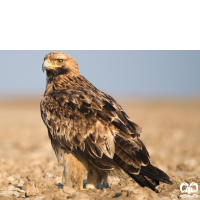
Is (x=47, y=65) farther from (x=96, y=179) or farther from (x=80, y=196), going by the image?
(x=80, y=196)

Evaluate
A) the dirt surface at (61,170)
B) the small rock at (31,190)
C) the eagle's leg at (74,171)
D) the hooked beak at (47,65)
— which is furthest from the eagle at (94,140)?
the hooked beak at (47,65)

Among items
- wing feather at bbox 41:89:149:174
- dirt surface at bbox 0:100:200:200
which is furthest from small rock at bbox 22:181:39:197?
wing feather at bbox 41:89:149:174

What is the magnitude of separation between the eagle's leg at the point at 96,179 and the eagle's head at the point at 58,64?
2.34 metres

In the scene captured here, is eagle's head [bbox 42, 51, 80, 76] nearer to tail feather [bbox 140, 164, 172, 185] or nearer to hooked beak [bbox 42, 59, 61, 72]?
hooked beak [bbox 42, 59, 61, 72]

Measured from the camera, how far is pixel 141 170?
638cm

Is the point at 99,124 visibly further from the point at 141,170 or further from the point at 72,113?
the point at 141,170

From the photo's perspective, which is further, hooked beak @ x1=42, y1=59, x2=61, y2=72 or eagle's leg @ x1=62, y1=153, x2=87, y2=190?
hooked beak @ x1=42, y1=59, x2=61, y2=72

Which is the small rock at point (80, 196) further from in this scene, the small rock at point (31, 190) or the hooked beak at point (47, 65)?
the hooked beak at point (47, 65)

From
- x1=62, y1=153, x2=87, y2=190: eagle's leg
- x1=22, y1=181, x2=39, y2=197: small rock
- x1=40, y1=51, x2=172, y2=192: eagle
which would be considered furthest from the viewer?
x1=62, y1=153, x2=87, y2=190: eagle's leg

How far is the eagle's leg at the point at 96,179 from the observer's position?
23.5 ft

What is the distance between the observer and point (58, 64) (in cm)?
834

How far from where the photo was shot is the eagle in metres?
6.45

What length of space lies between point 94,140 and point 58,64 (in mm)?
2334
